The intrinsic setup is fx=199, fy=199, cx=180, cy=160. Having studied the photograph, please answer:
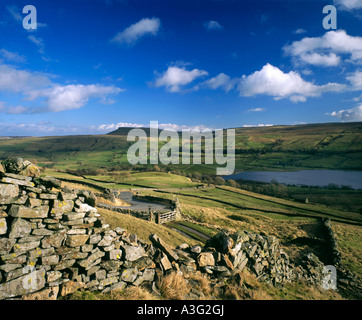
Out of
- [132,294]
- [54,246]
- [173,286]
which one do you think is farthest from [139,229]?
[54,246]

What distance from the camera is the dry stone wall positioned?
6.18m

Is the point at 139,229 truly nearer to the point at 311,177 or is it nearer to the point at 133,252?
the point at 133,252

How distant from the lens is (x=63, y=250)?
710 centimetres

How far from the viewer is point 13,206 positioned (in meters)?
6.38

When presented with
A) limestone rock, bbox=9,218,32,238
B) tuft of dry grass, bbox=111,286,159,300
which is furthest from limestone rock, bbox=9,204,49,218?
tuft of dry grass, bbox=111,286,159,300

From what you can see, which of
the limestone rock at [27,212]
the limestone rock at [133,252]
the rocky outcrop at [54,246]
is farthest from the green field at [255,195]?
the limestone rock at [27,212]

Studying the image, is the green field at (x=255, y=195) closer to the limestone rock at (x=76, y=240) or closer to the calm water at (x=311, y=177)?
the limestone rock at (x=76, y=240)

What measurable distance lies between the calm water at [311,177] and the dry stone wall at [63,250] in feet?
333

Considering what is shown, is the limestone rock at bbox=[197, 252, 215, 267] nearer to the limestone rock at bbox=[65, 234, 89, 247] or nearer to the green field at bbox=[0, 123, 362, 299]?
the green field at bbox=[0, 123, 362, 299]

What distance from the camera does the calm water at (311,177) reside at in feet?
319

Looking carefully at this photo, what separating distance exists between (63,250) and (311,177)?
127810 millimetres

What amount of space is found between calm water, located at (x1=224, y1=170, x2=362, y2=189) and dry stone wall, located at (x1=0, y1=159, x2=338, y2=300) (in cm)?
10162
